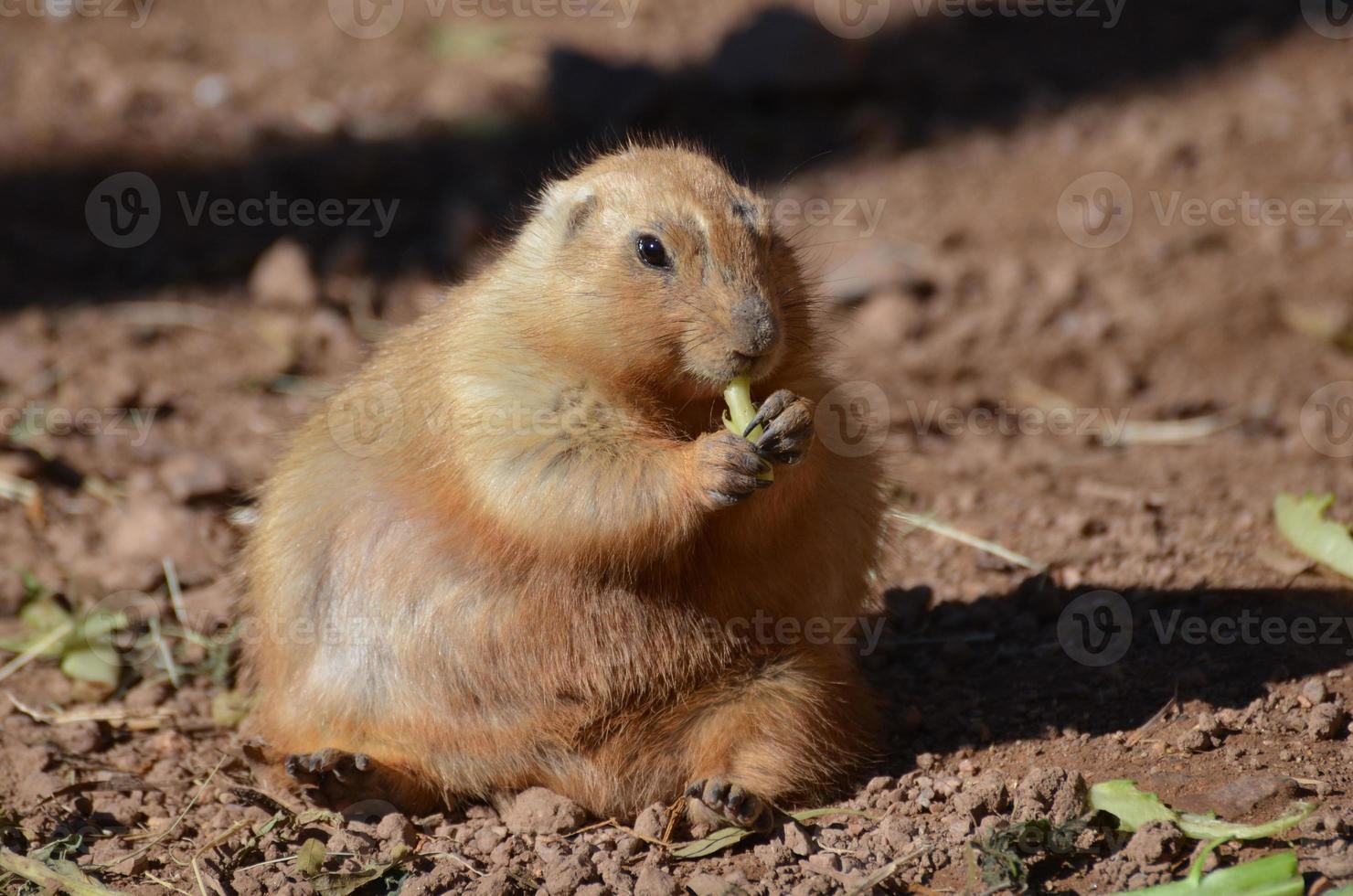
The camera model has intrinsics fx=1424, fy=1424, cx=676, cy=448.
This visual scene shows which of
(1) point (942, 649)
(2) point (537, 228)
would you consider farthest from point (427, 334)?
(1) point (942, 649)

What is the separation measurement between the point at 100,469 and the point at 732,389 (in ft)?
14.0

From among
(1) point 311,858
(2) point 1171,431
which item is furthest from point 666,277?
(2) point 1171,431

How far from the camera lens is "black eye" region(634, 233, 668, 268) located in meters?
4.76

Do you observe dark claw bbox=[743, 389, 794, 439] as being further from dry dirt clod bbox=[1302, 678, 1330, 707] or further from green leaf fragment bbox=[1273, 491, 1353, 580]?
green leaf fragment bbox=[1273, 491, 1353, 580]

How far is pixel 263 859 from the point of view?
4844 mm

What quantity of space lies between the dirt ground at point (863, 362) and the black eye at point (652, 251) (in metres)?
1.93

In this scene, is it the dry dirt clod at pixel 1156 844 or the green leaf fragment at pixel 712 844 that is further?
the green leaf fragment at pixel 712 844

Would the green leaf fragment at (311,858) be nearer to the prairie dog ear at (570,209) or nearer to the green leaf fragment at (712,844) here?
the green leaf fragment at (712,844)

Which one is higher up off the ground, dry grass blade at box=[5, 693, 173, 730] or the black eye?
the black eye

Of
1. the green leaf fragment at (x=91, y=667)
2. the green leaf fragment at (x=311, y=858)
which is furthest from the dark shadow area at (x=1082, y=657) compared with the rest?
the green leaf fragment at (x=91, y=667)

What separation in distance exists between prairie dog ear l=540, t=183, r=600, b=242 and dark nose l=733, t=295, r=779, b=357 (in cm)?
77

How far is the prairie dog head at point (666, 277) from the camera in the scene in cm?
463

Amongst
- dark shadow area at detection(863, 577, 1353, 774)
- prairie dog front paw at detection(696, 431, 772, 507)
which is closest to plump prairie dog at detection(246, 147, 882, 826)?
prairie dog front paw at detection(696, 431, 772, 507)

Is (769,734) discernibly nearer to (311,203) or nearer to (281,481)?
(281,481)
